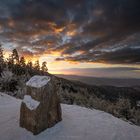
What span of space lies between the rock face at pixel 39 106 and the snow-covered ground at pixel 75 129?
40cm

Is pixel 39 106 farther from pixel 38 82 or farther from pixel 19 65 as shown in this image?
pixel 19 65

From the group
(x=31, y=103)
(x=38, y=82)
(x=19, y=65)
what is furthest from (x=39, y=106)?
(x=19, y=65)

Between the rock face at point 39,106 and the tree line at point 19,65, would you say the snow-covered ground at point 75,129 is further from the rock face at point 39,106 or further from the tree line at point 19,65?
the tree line at point 19,65

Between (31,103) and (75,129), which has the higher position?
(31,103)

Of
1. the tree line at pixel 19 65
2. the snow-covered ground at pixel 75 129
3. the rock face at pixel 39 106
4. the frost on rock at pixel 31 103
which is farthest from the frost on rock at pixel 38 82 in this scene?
the tree line at pixel 19 65

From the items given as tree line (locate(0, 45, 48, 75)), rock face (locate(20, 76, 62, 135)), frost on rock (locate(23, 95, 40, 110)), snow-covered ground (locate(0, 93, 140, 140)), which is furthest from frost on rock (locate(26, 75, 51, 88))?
tree line (locate(0, 45, 48, 75))

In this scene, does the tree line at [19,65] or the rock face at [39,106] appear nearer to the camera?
the rock face at [39,106]

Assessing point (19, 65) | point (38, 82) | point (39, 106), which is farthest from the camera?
point (19, 65)

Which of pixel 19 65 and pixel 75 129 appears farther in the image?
pixel 19 65

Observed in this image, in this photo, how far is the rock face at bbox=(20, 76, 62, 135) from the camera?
11.0 metres

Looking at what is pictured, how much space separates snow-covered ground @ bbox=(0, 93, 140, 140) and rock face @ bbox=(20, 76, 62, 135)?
40 centimetres

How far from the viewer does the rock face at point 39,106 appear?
432 inches

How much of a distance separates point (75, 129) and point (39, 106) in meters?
2.72

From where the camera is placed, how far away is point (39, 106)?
11.0m
